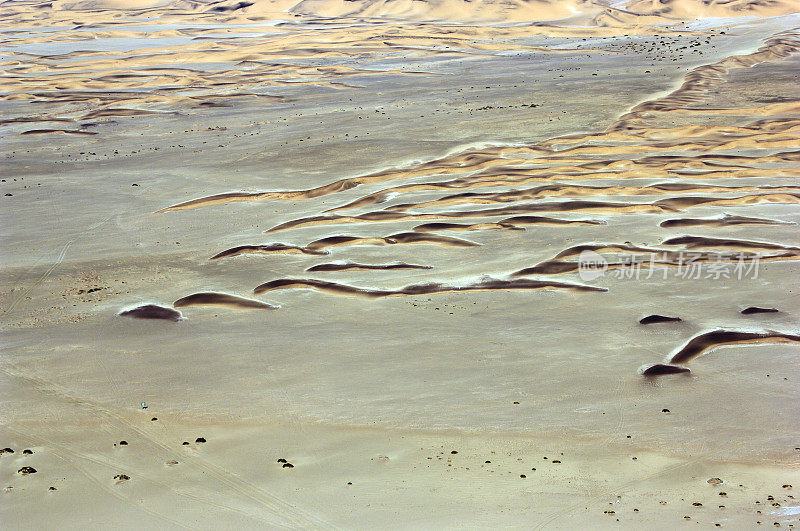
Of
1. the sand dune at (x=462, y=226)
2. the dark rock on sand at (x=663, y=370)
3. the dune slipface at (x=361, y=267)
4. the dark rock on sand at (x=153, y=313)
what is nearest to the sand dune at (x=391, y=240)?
the sand dune at (x=462, y=226)

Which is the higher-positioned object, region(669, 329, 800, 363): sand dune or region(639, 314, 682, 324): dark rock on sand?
region(639, 314, 682, 324): dark rock on sand

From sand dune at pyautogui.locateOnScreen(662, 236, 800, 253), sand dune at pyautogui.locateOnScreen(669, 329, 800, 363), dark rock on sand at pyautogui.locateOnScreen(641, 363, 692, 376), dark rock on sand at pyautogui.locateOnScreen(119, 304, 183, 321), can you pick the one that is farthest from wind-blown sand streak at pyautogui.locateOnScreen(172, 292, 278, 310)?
sand dune at pyautogui.locateOnScreen(662, 236, 800, 253)

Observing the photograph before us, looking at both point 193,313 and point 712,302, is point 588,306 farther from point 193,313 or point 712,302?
point 193,313

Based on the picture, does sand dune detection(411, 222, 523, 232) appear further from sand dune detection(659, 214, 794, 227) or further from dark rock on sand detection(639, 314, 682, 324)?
dark rock on sand detection(639, 314, 682, 324)

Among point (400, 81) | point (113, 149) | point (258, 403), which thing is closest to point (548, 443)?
point (258, 403)

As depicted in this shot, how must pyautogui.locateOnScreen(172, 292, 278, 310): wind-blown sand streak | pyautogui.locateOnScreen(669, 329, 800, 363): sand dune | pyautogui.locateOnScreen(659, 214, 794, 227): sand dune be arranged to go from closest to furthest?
pyautogui.locateOnScreen(669, 329, 800, 363): sand dune
pyautogui.locateOnScreen(172, 292, 278, 310): wind-blown sand streak
pyautogui.locateOnScreen(659, 214, 794, 227): sand dune

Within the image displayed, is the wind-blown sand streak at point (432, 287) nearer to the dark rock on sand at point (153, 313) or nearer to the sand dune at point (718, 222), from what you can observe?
the dark rock on sand at point (153, 313)
